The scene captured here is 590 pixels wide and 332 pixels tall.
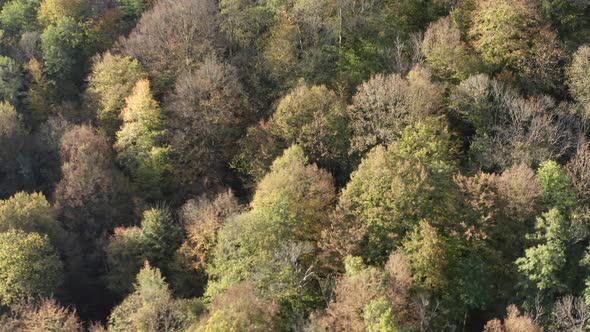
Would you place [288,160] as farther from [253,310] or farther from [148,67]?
[148,67]

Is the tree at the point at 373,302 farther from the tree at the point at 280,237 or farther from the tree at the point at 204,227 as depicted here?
the tree at the point at 204,227

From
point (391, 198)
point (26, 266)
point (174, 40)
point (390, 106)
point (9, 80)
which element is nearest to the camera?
point (391, 198)

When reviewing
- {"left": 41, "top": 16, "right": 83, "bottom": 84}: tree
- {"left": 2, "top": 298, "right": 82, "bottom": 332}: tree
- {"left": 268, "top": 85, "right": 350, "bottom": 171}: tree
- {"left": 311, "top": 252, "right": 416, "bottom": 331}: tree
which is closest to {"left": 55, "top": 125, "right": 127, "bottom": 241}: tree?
{"left": 2, "top": 298, "right": 82, "bottom": 332}: tree

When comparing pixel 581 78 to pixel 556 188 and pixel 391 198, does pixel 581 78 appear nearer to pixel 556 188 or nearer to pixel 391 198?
pixel 556 188

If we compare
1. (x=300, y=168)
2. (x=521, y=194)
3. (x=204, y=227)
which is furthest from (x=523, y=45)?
(x=204, y=227)

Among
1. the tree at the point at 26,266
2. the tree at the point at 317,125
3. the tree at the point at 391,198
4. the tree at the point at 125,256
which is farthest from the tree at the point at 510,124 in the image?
the tree at the point at 26,266

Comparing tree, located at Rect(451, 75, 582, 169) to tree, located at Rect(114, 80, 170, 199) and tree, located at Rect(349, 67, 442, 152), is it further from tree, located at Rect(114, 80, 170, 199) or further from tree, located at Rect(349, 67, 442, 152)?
tree, located at Rect(114, 80, 170, 199)

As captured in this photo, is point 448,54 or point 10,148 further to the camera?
point 10,148
